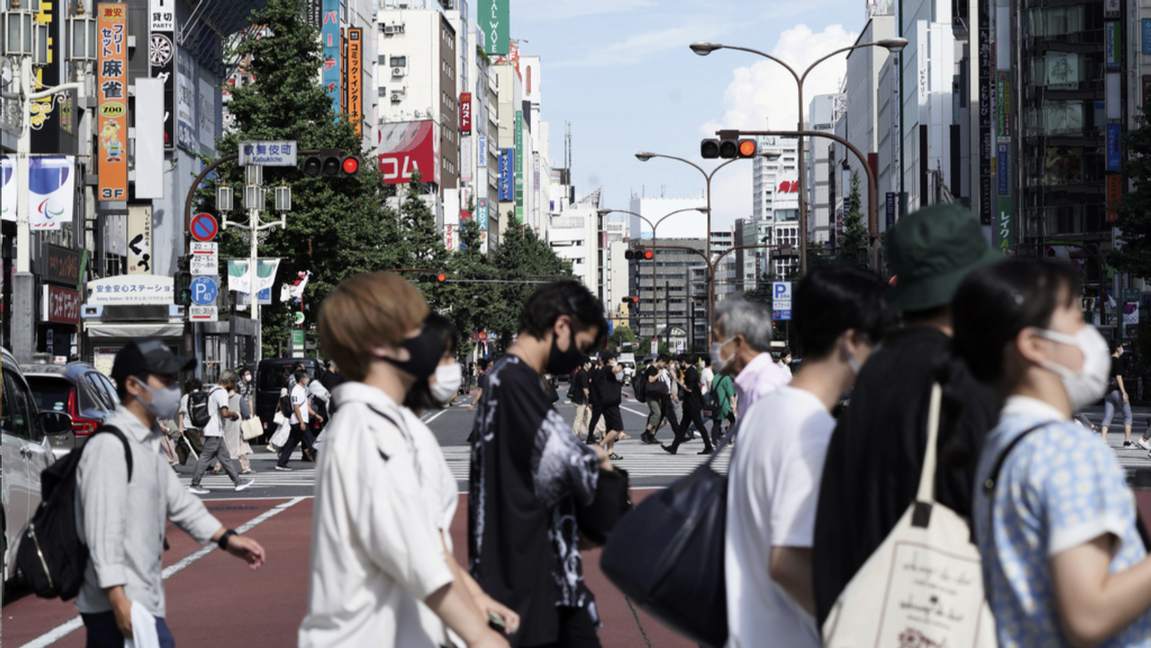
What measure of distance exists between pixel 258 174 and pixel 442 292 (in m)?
37.9

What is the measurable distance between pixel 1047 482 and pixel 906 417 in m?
0.40

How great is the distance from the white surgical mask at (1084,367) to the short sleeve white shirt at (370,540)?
1.41m

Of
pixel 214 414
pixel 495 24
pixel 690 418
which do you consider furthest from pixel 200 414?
pixel 495 24

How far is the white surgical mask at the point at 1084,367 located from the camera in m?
2.46

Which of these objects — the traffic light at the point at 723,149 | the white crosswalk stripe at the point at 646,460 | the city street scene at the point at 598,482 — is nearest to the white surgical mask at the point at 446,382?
the city street scene at the point at 598,482

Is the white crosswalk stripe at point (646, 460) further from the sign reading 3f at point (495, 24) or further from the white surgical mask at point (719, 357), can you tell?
the sign reading 3f at point (495, 24)

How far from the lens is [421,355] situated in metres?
3.55

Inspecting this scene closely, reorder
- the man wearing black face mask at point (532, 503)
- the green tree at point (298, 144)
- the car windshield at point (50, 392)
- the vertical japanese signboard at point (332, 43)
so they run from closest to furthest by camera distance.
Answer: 1. the man wearing black face mask at point (532, 503)
2. the car windshield at point (50, 392)
3. the green tree at point (298, 144)
4. the vertical japanese signboard at point (332, 43)

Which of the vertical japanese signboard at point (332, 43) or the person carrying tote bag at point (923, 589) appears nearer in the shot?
the person carrying tote bag at point (923, 589)

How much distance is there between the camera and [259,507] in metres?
16.6

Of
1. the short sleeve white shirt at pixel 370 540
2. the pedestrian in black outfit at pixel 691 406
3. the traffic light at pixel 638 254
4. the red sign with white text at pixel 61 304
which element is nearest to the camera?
the short sleeve white shirt at pixel 370 540

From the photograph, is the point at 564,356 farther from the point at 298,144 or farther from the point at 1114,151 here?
the point at 1114,151

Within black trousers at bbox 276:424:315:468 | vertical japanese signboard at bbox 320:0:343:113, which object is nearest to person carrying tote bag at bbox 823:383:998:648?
black trousers at bbox 276:424:315:468

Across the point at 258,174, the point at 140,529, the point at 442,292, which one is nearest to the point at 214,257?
the point at 258,174
